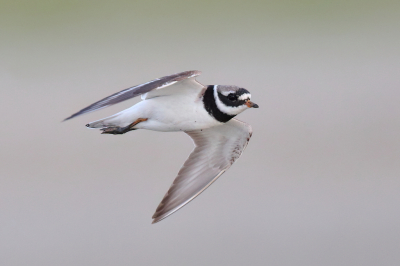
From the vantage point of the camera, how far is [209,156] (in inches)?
113

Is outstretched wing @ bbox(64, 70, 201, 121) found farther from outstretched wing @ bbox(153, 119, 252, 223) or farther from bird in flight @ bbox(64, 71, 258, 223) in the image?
outstretched wing @ bbox(153, 119, 252, 223)

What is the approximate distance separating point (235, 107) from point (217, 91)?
111mm

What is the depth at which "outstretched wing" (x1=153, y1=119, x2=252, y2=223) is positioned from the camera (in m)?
2.71

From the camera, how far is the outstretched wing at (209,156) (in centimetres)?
271

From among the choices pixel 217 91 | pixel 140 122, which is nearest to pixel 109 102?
pixel 140 122

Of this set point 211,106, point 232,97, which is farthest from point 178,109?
point 232,97

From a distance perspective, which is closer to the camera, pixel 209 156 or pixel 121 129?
pixel 121 129

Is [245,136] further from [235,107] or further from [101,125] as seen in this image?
[101,125]

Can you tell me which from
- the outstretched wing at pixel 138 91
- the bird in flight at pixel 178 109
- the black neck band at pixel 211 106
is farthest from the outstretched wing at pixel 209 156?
the outstretched wing at pixel 138 91

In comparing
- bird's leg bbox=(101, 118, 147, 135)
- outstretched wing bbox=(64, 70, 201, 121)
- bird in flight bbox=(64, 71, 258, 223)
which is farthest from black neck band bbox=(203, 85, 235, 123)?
bird's leg bbox=(101, 118, 147, 135)

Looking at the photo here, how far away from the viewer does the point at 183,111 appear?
2375mm

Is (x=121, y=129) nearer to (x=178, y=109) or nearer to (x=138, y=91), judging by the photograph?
(x=178, y=109)

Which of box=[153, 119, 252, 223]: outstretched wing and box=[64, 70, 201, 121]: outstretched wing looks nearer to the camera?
box=[64, 70, 201, 121]: outstretched wing

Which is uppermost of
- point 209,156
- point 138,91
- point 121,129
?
point 138,91
